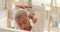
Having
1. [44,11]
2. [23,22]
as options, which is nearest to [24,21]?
[23,22]

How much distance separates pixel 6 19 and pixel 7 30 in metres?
0.06

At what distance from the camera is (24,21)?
1.82 feet

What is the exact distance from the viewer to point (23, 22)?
0.56 m

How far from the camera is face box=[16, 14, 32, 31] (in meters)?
0.55

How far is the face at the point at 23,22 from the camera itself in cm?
55

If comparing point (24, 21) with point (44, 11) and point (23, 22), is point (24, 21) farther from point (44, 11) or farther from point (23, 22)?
point (44, 11)

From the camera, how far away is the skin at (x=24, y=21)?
547mm

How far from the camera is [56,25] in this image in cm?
54

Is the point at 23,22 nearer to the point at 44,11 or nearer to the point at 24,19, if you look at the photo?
the point at 24,19

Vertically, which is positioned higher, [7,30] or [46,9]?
[46,9]

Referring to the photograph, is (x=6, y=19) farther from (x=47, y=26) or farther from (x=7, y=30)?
(x=47, y=26)

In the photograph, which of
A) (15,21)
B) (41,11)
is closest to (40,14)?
(41,11)

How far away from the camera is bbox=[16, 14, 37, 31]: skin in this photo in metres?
0.55

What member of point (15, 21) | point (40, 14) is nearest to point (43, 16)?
point (40, 14)
